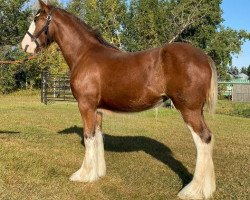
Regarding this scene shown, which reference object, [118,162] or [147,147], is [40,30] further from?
[147,147]

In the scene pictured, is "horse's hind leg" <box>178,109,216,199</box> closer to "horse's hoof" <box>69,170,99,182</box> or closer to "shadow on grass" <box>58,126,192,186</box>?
"shadow on grass" <box>58,126,192,186</box>

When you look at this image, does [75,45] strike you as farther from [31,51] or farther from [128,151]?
[128,151]

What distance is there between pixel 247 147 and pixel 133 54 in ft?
18.0

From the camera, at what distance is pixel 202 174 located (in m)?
5.54

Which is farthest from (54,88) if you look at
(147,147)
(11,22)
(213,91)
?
(213,91)

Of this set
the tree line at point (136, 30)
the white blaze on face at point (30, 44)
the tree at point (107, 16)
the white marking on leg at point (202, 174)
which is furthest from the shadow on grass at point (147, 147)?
the tree at point (107, 16)

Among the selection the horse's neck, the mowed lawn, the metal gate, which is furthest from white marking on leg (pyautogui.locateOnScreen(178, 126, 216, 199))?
the metal gate

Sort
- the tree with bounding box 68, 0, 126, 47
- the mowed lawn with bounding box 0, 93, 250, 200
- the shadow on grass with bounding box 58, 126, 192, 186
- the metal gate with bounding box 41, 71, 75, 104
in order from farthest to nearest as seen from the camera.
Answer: the tree with bounding box 68, 0, 126, 47, the metal gate with bounding box 41, 71, 75, 104, the shadow on grass with bounding box 58, 126, 192, 186, the mowed lawn with bounding box 0, 93, 250, 200

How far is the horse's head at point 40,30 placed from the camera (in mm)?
6672

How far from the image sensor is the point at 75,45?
6688 millimetres

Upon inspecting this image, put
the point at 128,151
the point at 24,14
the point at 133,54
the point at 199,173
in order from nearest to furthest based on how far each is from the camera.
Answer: the point at 199,173
the point at 133,54
the point at 128,151
the point at 24,14

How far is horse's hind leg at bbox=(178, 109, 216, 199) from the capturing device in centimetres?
550

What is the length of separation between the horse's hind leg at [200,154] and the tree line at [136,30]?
96.8 ft

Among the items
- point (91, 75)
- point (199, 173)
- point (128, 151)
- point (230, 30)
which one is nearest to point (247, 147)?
point (128, 151)
